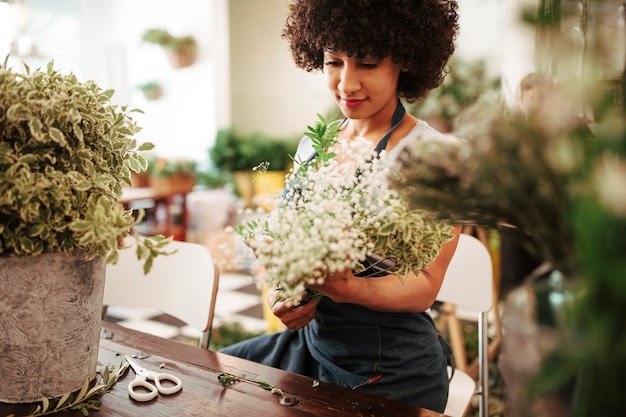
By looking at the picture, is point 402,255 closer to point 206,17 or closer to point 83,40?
point 206,17

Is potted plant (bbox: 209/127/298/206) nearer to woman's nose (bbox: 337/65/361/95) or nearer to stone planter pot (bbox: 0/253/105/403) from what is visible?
woman's nose (bbox: 337/65/361/95)

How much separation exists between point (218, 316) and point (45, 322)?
3213 millimetres

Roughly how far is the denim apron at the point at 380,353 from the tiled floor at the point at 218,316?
2.49 metres

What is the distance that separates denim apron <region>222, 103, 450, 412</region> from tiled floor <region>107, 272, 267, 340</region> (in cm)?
249

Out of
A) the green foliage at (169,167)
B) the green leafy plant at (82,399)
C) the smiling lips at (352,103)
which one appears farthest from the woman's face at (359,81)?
the green foliage at (169,167)

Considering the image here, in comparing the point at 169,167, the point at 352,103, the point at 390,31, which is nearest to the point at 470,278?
the point at 352,103

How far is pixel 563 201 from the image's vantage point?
22.9 inches

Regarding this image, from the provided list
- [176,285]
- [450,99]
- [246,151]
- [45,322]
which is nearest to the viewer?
[45,322]

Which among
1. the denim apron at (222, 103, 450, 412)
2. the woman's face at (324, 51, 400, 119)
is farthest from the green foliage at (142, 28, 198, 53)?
the denim apron at (222, 103, 450, 412)

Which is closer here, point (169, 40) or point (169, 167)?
point (169, 167)

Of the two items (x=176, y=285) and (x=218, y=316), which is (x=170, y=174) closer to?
(x=218, y=316)

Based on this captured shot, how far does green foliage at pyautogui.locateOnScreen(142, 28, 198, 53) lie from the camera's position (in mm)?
6398

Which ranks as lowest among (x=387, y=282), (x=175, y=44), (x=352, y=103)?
(x=387, y=282)

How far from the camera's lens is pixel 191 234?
5832 millimetres
